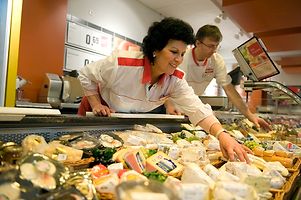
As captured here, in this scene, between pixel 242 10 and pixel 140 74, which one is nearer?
pixel 140 74

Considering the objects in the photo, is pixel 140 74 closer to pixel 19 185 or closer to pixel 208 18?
pixel 19 185

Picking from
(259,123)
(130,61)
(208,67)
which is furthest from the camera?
(208,67)

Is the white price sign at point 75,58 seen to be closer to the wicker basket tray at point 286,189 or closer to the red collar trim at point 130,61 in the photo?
the red collar trim at point 130,61

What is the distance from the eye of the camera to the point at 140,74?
166 centimetres

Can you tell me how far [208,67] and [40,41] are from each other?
7.02 ft

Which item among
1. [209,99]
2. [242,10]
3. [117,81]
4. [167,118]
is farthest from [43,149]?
[242,10]

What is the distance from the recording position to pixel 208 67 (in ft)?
9.13

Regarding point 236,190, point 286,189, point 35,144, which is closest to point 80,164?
point 35,144

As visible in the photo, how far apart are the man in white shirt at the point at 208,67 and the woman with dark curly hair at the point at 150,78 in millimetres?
832

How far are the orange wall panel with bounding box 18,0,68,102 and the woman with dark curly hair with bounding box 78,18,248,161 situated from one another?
196 cm

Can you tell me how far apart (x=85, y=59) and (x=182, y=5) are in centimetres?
239

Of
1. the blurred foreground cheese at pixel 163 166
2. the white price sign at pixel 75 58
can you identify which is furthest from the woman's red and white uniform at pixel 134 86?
the white price sign at pixel 75 58

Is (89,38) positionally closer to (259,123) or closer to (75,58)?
(75,58)

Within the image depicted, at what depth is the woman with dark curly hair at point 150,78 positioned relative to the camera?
5.13 feet
